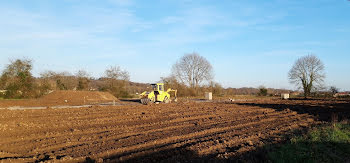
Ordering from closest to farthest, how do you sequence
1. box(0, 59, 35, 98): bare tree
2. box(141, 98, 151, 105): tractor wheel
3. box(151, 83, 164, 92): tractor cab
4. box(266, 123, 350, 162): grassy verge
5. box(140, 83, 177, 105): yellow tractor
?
box(266, 123, 350, 162): grassy verge < box(141, 98, 151, 105): tractor wheel < box(140, 83, 177, 105): yellow tractor < box(151, 83, 164, 92): tractor cab < box(0, 59, 35, 98): bare tree

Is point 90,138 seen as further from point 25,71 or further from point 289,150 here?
point 25,71

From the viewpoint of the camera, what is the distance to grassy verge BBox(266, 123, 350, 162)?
7.28 meters

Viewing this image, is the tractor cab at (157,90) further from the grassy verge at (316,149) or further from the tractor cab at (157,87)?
the grassy verge at (316,149)

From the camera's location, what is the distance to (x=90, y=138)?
1032 cm

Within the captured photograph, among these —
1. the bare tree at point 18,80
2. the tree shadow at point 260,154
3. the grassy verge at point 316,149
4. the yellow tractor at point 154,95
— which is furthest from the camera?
the bare tree at point 18,80

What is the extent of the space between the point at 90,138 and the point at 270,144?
21.0 feet

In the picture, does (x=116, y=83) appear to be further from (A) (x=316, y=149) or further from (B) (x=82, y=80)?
(A) (x=316, y=149)

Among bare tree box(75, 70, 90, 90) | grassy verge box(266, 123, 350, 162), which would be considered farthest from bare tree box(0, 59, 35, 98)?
grassy verge box(266, 123, 350, 162)

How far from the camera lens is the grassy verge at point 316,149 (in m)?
7.28

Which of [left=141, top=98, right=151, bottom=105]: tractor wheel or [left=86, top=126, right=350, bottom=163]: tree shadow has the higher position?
[left=141, top=98, right=151, bottom=105]: tractor wheel

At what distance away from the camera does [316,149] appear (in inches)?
320

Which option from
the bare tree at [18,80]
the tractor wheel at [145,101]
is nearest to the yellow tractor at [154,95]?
the tractor wheel at [145,101]

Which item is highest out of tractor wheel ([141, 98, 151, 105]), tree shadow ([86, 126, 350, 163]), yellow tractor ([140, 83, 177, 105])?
yellow tractor ([140, 83, 177, 105])

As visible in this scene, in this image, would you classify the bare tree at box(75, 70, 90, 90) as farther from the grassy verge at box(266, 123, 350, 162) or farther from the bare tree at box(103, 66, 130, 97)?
the grassy verge at box(266, 123, 350, 162)
